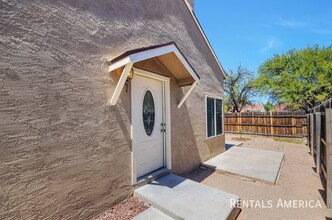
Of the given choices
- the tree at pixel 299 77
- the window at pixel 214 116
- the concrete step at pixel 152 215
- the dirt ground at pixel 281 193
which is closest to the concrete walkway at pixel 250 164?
the dirt ground at pixel 281 193

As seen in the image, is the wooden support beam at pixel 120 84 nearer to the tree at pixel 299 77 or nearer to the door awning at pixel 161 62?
the door awning at pixel 161 62

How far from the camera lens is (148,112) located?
14.2ft

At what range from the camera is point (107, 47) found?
3287 millimetres

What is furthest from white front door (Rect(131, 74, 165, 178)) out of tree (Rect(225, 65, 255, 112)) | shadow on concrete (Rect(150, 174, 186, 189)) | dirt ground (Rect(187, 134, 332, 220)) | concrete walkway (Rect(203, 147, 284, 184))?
tree (Rect(225, 65, 255, 112))

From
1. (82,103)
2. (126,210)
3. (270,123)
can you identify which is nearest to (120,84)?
(82,103)

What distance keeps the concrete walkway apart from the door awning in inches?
114

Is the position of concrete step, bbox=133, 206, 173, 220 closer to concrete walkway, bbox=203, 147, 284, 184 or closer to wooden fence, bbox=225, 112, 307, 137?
concrete walkway, bbox=203, 147, 284, 184

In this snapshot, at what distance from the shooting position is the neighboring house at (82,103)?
6.91 ft

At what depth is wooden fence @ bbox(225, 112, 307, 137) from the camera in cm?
1260

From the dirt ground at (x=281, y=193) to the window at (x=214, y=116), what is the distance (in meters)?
1.96

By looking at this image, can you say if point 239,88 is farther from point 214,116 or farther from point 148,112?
point 148,112

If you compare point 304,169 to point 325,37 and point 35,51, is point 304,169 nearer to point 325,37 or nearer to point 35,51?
point 35,51

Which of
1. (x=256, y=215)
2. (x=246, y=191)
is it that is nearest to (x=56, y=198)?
(x=256, y=215)

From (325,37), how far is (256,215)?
2154 cm
